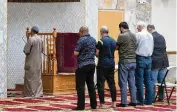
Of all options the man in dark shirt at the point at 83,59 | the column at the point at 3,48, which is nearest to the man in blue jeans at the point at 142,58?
the man in dark shirt at the point at 83,59

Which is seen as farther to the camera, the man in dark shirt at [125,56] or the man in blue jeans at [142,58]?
the man in blue jeans at [142,58]

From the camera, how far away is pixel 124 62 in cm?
1043

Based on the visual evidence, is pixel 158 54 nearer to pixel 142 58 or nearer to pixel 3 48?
pixel 142 58

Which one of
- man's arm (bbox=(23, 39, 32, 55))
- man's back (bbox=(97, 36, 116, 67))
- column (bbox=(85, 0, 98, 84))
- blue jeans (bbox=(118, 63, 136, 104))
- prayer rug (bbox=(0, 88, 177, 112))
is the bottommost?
prayer rug (bbox=(0, 88, 177, 112))

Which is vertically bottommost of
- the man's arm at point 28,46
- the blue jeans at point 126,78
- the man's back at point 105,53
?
the blue jeans at point 126,78

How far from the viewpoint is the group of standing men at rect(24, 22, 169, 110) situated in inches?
394

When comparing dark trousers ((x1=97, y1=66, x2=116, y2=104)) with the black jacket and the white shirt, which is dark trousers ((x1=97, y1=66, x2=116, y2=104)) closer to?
the white shirt

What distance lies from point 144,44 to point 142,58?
0.90 feet

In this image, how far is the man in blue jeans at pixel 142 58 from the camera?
10.9 metres

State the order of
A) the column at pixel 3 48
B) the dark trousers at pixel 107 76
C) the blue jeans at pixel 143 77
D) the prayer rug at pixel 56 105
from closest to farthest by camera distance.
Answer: the prayer rug at pixel 56 105 → the dark trousers at pixel 107 76 → the blue jeans at pixel 143 77 → the column at pixel 3 48

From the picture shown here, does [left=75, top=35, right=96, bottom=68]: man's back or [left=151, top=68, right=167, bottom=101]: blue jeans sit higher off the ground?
[left=75, top=35, right=96, bottom=68]: man's back

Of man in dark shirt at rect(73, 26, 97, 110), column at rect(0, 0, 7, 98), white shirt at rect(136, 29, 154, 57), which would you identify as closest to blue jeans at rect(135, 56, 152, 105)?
white shirt at rect(136, 29, 154, 57)

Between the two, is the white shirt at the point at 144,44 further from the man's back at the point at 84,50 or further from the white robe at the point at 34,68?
the white robe at the point at 34,68

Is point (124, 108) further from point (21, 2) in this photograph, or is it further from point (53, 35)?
point (21, 2)
